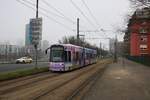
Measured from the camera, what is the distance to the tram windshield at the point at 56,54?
1176 inches

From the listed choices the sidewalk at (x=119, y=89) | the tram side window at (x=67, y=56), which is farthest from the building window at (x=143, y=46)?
the sidewalk at (x=119, y=89)

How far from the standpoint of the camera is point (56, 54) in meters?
30.2

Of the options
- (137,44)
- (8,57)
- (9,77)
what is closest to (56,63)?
(9,77)

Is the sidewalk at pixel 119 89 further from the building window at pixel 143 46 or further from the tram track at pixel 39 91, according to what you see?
the building window at pixel 143 46

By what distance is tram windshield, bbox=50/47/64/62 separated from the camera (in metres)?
29.9

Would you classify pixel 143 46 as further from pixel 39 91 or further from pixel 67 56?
pixel 39 91

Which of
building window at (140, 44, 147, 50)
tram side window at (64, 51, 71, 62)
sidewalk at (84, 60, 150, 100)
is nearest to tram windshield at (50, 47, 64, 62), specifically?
tram side window at (64, 51, 71, 62)

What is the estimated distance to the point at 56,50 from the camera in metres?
30.2

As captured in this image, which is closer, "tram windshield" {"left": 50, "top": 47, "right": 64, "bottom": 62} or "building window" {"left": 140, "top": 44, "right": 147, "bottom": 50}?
"tram windshield" {"left": 50, "top": 47, "right": 64, "bottom": 62}

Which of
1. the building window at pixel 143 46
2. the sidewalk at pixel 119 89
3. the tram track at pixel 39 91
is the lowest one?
the sidewalk at pixel 119 89

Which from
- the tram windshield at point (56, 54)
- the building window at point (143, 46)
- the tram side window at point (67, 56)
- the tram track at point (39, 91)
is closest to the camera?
the tram track at point (39, 91)

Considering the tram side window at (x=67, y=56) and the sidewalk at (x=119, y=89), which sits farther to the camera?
the tram side window at (x=67, y=56)

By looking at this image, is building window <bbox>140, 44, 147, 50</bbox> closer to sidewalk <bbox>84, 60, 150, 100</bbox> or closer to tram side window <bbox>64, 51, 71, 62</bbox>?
tram side window <bbox>64, 51, 71, 62</bbox>

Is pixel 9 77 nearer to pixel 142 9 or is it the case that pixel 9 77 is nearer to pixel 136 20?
pixel 142 9
